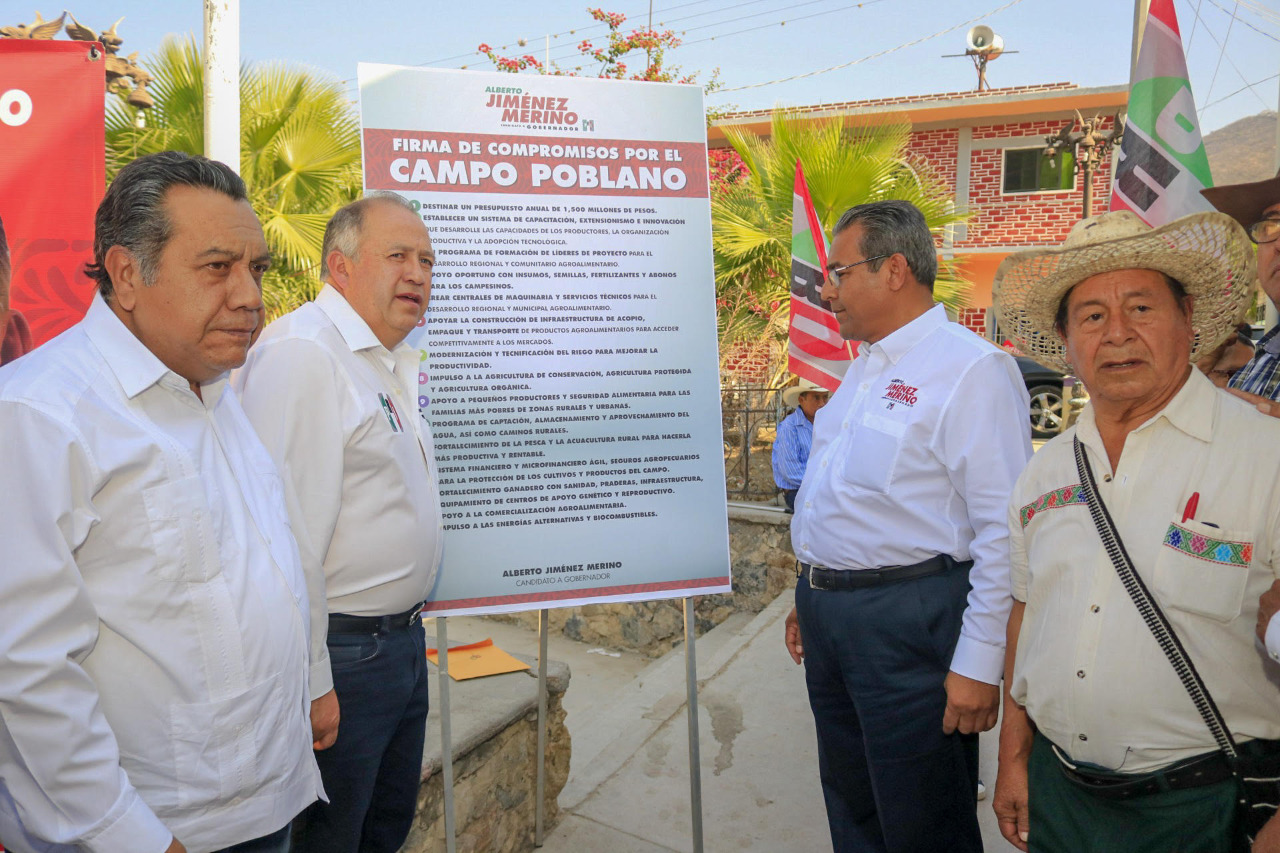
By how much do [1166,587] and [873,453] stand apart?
35.4 inches

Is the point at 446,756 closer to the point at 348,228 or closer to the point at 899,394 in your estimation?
the point at 348,228

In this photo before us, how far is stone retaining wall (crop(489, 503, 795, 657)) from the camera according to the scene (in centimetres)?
799

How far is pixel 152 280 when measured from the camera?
1500 mm

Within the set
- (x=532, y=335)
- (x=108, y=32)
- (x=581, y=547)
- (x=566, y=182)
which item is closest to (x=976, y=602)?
(x=581, y=547)

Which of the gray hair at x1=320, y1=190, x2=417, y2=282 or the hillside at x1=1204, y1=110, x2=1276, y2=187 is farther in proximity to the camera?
the hillside at x1=1204, y1=110, x2=1276, y2=187

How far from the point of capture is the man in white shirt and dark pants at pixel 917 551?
2.23m

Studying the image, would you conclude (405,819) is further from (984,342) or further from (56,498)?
(984,342)

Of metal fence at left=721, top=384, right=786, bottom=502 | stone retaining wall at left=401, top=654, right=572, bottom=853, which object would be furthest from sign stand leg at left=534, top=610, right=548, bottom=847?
metal fence at left=721, top=384, right=786, bottom=502

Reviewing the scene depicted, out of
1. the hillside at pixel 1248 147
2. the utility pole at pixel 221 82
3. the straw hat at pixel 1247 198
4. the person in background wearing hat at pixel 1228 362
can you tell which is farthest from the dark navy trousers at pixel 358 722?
the hillside at pixel 1248 147

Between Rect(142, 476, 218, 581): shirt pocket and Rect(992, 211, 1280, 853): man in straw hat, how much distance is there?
152 cm

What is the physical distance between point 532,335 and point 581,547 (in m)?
0.68

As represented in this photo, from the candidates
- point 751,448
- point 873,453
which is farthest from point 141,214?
point 751,448

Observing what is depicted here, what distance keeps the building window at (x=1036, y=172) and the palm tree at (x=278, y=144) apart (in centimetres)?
1239

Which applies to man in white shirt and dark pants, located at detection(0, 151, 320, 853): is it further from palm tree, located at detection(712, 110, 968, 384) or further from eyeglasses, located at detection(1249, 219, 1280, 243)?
palm tree, located at detection(712, 110, 968, 384)
